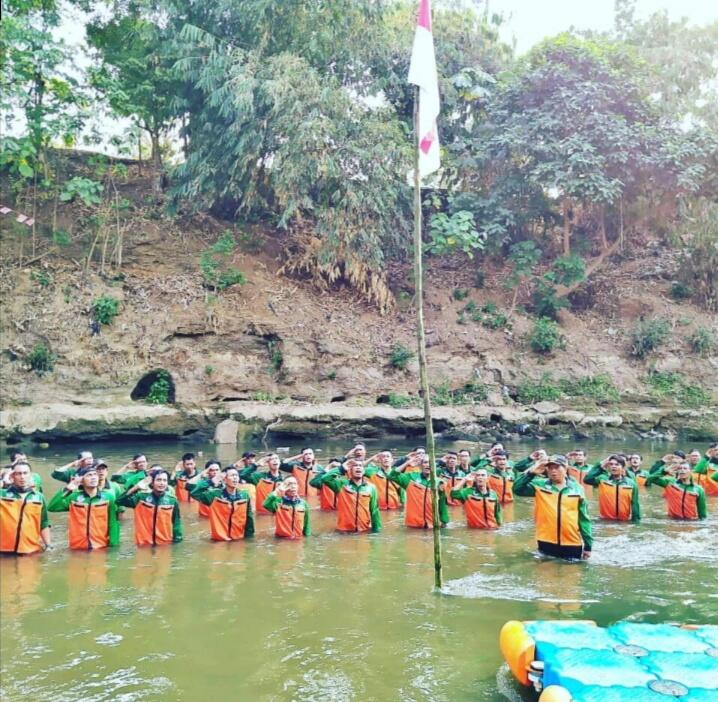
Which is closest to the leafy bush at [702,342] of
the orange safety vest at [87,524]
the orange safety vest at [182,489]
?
the orange safety vest at [182,489]

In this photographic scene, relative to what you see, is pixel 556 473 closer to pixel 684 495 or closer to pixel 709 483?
pixel 684 495

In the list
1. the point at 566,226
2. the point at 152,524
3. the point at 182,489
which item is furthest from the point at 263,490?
the point at 566,226

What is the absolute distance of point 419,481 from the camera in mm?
10859

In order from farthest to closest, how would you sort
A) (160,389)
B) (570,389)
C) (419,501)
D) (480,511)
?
(570,389) < (160,389) < (480,511) < (419,501)

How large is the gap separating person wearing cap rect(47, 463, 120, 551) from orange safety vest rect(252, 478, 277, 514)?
10.4 feet

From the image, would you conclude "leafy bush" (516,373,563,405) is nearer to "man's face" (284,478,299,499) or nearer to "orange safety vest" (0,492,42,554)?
"man's face" (284,478,299,499)

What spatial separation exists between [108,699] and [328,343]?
18.5 metres

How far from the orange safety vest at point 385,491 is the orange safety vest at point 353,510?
1.91 meters

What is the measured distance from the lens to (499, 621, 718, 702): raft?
4.75 metres

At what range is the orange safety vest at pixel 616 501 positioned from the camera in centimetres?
1136

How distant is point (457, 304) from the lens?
26781mm

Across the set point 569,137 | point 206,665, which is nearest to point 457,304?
point 569,137

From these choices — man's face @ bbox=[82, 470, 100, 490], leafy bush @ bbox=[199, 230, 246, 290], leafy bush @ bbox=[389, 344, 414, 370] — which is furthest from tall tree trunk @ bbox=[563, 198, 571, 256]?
man's face @ bbox=[82, 470, 100, 490]

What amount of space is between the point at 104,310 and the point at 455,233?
10885mm
